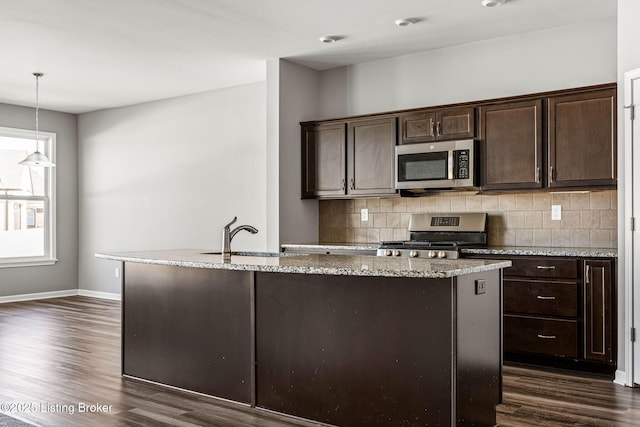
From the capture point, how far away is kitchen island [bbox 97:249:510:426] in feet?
9.00

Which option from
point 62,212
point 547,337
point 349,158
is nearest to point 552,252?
point 547,337

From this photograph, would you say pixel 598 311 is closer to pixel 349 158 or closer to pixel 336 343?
pixel 336 343

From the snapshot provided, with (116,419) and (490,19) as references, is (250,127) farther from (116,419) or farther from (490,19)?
(116,419)

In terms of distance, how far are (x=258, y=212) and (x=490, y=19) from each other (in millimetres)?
3199

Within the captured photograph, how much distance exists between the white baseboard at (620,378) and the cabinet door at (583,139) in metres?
1.29

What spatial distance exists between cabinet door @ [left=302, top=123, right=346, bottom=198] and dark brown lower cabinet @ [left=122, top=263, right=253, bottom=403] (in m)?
2.29

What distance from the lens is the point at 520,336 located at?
441 centimetres

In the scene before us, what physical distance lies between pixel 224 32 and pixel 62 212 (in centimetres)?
477

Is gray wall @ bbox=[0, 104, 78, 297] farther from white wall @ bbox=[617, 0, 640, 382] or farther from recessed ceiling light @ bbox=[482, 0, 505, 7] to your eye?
white wall @ bbox=[617, 0, 640, 382]

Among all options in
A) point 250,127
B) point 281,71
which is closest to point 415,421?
point 281,71

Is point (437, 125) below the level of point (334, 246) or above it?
above

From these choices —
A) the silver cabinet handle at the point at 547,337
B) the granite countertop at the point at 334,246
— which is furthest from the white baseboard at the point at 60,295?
the silver cabinet handle at the point at 547,337

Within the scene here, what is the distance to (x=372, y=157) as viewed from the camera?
555 cm

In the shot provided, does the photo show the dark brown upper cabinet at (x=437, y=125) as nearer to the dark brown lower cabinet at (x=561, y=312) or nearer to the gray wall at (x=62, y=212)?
the dark brown lower cabinet at (x=561, y=312)
